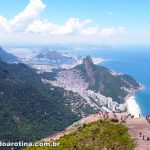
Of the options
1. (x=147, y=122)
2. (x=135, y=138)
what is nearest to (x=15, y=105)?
(x=147, y=122)

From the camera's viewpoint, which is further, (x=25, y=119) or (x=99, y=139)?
(x=25, y=119)

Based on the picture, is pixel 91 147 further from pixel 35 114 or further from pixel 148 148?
pixel 35 114

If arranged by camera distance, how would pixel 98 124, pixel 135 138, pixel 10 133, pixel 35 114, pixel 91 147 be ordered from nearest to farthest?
pixel 91 147
pixel 135 138
pixel 98 124
pixel 10 133
pixel 35 114

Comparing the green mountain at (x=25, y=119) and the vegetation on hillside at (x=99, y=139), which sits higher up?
the vegetation on hillside at (x=99, y=139)

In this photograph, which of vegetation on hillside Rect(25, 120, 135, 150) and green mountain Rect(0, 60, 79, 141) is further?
green mountain Rect(0, 60, 79, 141)

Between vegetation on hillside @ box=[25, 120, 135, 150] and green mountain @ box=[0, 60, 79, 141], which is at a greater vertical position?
vegetation on hillside @ box=[25, 120, 135, 150]

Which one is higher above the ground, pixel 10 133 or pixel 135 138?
pixel 135 138

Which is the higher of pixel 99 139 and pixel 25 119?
pixel 99 139

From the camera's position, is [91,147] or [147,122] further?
[147,122]
